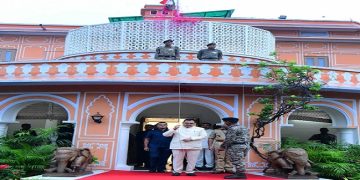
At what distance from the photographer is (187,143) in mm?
6500

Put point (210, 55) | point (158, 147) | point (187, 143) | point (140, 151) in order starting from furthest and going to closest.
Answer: point (210, 55) → point (140, 151) → point (158, 147) → point (187, 143)

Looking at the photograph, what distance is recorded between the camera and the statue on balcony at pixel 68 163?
264 inches

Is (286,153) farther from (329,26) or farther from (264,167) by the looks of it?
(329,26)

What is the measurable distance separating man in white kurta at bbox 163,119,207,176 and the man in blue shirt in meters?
0.70

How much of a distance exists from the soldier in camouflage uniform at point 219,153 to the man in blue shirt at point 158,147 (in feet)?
3.32

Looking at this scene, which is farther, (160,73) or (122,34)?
(122,34)

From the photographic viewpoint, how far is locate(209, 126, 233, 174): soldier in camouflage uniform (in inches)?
291

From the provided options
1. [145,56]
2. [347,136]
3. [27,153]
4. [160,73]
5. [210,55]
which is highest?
[145,56]

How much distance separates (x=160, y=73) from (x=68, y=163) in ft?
10.3

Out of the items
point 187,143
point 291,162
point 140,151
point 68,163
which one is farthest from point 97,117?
point 291,162

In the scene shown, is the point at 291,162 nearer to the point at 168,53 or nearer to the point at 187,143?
the point at 187,143

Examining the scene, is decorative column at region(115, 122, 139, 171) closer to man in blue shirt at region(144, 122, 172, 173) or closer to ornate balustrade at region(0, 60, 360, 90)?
man in blue shirt at region(144, 122, 172, 173)

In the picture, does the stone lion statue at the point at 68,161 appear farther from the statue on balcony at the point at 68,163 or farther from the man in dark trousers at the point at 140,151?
the man in dark trousers at the point at 140,151

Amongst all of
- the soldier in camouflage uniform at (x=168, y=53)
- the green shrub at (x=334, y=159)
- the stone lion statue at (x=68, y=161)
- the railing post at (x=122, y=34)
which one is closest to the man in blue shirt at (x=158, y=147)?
the stone lion statue at (x=68, y=161)
